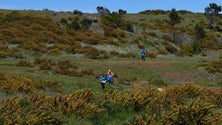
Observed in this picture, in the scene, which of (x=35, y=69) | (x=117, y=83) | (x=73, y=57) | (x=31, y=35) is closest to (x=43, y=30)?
(x=31, y=35)

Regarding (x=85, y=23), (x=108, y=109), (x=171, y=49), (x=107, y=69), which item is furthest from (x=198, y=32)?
(x=108, y=109)

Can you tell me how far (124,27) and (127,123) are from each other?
6065cm

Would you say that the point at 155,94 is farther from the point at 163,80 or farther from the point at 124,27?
the point at 124,27

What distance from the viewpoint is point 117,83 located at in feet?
113

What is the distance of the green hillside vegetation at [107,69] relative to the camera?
12.6 m

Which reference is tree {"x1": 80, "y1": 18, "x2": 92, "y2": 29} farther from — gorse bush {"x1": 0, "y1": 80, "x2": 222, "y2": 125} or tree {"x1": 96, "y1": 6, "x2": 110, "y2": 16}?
gorse bush {"x1": 0, "y1": 80, "x2": 222, "y2": 125}

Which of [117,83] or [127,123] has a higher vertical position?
[127,123]

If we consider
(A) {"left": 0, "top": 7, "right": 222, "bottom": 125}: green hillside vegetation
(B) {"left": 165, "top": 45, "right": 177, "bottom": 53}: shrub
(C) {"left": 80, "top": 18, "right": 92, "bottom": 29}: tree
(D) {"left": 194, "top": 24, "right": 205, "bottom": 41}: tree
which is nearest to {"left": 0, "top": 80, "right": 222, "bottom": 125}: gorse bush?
(A) {"left": 0, "top": 7, "right": 222, "bottom": 125}: green hillside vegetation

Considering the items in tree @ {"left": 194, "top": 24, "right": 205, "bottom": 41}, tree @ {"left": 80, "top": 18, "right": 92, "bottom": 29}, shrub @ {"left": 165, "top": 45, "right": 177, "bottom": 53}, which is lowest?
shrub @ {"left": 165, "top": 45, "right": 177, "bottom": 53}

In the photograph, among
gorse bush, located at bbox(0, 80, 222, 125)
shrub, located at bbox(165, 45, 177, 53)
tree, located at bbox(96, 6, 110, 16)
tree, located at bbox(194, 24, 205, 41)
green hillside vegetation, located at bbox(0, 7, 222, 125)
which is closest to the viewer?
gorse bush, located at bbox(0, 80, 222, 125)

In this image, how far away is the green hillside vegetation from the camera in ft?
41.2

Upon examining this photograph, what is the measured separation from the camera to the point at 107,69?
4000cm

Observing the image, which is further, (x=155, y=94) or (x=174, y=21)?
(x=174, y=21)

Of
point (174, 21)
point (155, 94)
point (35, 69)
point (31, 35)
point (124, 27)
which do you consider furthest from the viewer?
point (174, 21)
